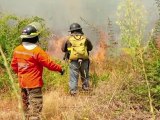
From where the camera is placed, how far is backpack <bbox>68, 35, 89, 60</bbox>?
A: 364 inches

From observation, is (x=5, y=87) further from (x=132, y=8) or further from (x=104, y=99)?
(x=132, y=8)

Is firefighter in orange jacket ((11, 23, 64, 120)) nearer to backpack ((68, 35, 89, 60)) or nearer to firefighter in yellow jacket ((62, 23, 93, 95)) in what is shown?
firefighter in yellow jacket ((62, 23, 93, 95))

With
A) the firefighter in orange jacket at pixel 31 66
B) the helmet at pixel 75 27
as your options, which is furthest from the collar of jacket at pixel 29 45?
the helmet at pixel 75 27

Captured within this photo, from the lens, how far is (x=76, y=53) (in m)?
9.27

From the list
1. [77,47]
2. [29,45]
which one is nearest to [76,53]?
[77,47]

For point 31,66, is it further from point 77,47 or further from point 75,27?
point 75,27

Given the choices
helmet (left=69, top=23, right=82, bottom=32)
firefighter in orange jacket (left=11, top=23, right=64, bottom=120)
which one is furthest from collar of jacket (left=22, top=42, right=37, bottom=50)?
helmet (left=69, top=23, right=82, bottom=32)

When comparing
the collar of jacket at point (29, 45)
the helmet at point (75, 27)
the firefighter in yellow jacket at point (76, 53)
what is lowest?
the firefighter in yellow jacket at point (76, 53)

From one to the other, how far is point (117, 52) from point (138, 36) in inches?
293

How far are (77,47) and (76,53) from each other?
128 mm

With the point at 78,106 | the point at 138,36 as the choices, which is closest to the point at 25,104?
the point at 78,106

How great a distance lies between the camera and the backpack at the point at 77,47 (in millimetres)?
9242

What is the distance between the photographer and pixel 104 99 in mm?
6512

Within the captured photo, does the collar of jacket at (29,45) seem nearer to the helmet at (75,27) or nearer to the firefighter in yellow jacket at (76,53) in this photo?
the firefighter in yellow jacket at (76,53)
